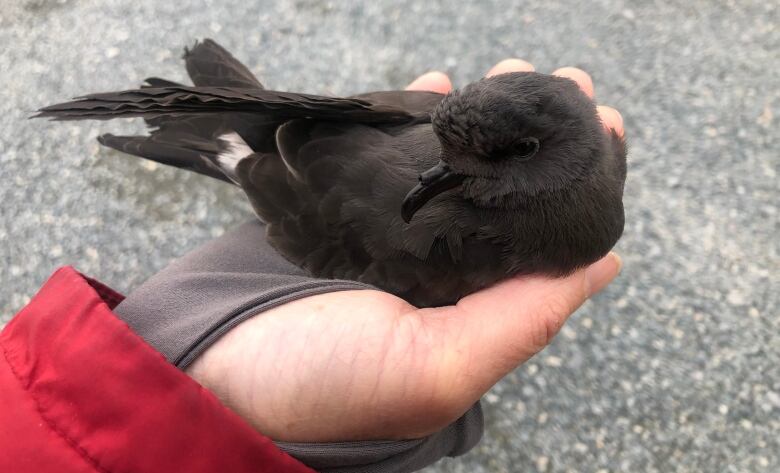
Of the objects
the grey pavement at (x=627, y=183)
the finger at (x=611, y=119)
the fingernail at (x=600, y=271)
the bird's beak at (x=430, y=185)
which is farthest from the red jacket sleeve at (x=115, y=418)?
the finger at (x=611, y=119)

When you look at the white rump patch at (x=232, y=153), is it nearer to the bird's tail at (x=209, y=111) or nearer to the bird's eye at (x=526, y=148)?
the bird's tail at (x=209, y=111)

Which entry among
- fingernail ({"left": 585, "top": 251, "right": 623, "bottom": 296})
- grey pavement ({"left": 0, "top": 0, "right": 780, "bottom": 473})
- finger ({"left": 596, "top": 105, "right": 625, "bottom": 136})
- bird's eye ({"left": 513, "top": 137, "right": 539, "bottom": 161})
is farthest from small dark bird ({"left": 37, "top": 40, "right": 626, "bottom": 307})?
grey pavement ({"left": 0, "top": 0, "right": 780, "bottom": 473})

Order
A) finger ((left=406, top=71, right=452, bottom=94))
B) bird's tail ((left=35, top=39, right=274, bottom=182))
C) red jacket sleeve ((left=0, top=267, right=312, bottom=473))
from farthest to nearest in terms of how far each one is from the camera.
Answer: finger ((left=406, top=71, right=452, bottom=94)) < bird's tail ((left=35, top=39, right=274, bottom=182)) < red jacket sleeve ((left=0, top=267, right=312, bottom=473))

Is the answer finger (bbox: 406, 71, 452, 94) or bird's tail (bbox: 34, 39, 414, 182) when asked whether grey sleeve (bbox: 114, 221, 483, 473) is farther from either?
finger (bbox: 406, 71, 452, 94)

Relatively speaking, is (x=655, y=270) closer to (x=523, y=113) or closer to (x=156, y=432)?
(x=523, y=113)

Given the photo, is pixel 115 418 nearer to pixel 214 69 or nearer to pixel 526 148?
pixel 526 148

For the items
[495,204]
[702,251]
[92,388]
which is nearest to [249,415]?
[92,388]
